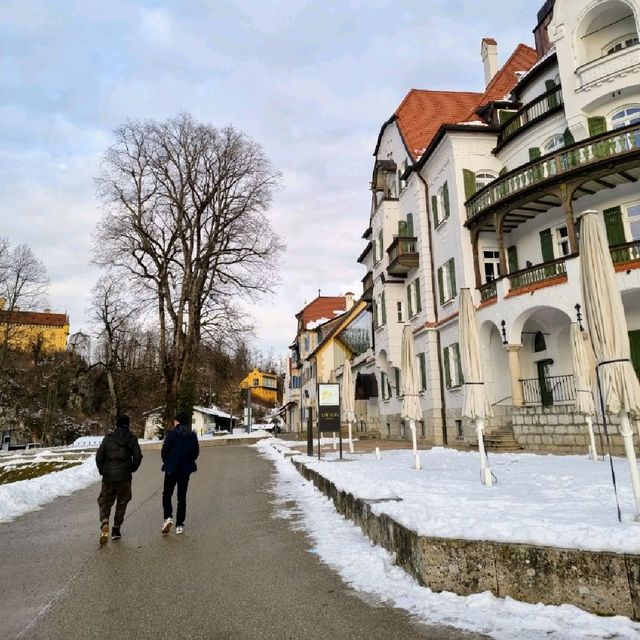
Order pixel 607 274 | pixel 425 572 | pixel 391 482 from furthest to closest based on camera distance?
1. pixel 391 482
2. pixel 607 274
3. pixel 425 572

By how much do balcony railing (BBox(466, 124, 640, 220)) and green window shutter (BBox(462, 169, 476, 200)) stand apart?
5.23 feet

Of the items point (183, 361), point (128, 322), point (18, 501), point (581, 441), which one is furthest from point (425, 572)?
point (128, 322)

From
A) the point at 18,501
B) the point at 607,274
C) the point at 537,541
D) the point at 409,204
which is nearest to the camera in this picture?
the point at 537,541

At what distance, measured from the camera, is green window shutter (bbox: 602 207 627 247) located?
18234 mm

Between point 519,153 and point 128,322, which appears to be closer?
point 519,153

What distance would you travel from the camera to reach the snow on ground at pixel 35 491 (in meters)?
9.77

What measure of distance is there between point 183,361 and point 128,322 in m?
6.65

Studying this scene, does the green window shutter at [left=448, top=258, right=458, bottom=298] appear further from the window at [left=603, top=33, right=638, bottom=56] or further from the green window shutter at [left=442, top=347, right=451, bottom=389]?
the window at [left=603, top=33, right=638, bottom=56]

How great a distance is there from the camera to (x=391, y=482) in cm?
859

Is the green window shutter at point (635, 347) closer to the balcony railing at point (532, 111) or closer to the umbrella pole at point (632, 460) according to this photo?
the balcony railing at point (532, 111)

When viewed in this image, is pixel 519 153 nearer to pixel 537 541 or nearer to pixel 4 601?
pixel 537 541

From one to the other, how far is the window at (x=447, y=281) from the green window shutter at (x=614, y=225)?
6.32 metres

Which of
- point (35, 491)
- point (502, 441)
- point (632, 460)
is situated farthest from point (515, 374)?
point (35, 491)

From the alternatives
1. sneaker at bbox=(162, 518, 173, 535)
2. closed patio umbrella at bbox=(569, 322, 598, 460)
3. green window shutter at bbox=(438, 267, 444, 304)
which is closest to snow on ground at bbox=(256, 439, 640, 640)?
closed patio umbrella at bbox=(569, 322, 598, 460)
